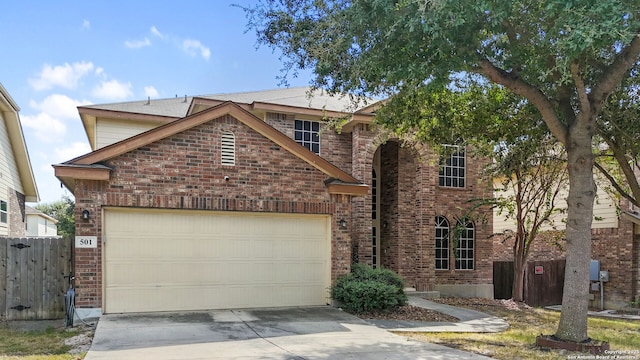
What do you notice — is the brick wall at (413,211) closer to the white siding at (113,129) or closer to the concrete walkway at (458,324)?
the concrete walkway at (458,324)

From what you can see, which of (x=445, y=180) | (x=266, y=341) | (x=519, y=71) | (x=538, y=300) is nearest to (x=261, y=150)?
(x=266, y=341)

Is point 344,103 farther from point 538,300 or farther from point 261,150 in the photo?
point 538,300

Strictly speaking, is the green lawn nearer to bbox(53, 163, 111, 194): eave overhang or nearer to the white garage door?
the white garage door

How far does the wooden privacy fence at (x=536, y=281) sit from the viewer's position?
18062mm

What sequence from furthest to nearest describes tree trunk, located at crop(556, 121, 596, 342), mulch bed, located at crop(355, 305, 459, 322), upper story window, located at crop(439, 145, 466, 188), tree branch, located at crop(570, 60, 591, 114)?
1. upper story window, located at crop(439, 145, 466, 188)
2. mulch bed, located at crop(355, 305, 459, 322)
3. tree trunk, located at crop(556, 121, 596, 342)
4. tree branch, located at crop(570, 60, 591, 114)

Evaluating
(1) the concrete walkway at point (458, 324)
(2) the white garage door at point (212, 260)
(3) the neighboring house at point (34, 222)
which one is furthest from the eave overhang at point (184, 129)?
(3) the neighboring house at point (34, 222)

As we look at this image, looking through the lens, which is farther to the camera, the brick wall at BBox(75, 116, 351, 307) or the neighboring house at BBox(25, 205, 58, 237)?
the neighboring house at BBox(25, 205, 58, 237)

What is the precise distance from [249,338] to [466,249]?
441 inches

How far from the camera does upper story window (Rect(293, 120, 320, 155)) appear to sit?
1580cm

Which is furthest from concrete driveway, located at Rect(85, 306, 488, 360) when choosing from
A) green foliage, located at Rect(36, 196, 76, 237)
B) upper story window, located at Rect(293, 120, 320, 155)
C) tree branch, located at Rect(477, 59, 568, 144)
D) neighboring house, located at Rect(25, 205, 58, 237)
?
green foliage, located at Rect(36, 196, 76, 237)

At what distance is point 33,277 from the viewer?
10.2 m

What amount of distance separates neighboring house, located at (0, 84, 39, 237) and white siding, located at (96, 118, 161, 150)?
2674 mm

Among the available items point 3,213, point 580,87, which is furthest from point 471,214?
point 3,213

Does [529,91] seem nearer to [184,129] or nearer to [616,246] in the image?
[184,129]
